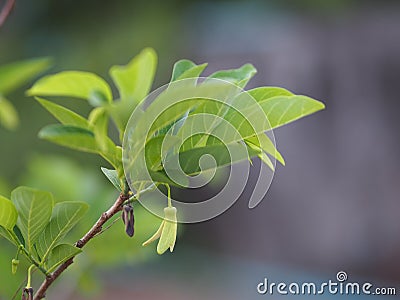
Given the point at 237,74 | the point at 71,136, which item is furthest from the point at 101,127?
the point at 237,74

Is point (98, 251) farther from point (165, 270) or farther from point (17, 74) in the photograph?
point (165, 270)

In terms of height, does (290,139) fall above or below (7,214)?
above

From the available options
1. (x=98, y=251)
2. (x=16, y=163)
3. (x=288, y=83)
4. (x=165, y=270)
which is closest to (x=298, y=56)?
(x=288, y=83)

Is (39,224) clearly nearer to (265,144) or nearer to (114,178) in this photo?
(114,178)

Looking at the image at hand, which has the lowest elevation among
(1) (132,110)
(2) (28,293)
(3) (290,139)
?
(2) (28,293)

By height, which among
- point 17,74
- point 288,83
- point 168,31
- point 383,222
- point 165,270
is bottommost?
point 17,74

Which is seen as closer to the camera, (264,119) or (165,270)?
(264,119)

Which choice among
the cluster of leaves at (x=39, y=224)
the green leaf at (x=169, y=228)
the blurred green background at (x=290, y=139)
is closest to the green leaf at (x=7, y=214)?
the cluster of leaves at (x=39, y=224)
